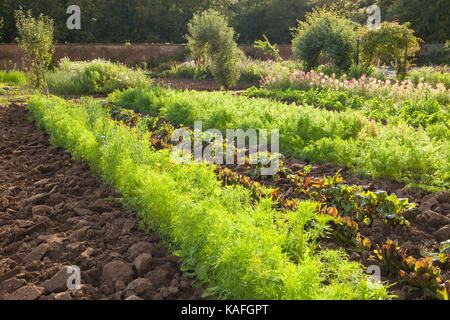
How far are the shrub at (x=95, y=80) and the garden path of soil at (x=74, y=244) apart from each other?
8.89 m

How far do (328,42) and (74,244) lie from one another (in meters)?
14.9

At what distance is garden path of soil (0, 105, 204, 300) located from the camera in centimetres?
269

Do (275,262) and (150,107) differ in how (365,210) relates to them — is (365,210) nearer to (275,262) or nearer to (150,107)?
(275,262)

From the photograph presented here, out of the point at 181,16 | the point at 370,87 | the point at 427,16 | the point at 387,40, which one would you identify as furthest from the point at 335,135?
the point at 181,16

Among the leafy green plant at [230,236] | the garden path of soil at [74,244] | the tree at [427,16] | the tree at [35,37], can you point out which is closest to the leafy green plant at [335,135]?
the leafy green plant at [230,236]

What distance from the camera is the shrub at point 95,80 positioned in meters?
13.5

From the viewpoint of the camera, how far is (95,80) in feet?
44.9

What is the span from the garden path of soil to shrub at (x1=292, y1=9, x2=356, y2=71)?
13270mm

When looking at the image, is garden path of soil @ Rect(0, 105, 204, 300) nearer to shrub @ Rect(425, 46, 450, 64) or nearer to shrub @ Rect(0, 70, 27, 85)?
shrub @ Rect(0, 70, 27, 85)

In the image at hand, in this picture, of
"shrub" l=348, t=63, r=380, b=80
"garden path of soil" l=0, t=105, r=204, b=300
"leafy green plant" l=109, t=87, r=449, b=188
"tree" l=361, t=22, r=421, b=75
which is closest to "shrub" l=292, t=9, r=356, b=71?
"tree" l=361, t=22, r=421, b=75

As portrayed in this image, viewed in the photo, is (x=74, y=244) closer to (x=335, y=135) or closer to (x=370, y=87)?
(x=335, y=135)
